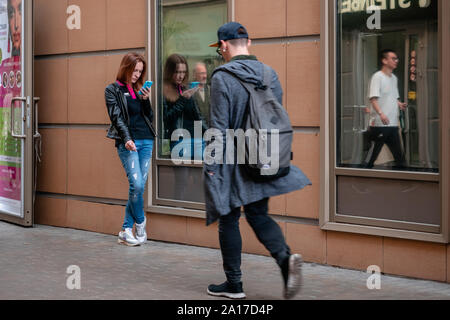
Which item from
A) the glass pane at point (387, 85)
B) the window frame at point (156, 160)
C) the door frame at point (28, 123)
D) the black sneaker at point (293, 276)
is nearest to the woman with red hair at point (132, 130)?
the window frame at point (156, 160)

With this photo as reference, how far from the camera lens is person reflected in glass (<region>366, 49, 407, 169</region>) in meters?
6.31

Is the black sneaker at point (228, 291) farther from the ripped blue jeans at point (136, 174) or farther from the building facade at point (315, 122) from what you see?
the ripped blue jeans at point (136, 174)

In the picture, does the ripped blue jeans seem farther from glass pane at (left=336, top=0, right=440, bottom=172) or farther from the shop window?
glass pane at (left=336, top=0, right=440, bottom=172)

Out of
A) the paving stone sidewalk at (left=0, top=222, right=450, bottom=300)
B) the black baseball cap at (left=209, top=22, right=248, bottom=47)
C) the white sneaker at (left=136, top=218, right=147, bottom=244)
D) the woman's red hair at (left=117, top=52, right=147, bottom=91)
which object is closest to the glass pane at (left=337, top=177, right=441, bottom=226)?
the paving stone sidewalk at (left=0, top=222, right=450, bottom=300)

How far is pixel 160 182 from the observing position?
8102mm

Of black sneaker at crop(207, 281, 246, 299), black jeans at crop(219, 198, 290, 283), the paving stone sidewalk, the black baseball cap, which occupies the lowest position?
the paving stone sidewalk

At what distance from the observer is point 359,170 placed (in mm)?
6477

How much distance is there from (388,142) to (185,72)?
244cm

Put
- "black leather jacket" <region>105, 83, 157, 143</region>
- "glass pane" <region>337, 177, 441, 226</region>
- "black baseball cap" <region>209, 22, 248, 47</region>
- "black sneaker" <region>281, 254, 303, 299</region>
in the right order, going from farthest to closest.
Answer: "black leather jacket" <region>105, 83, 157, 143</region>
"glass pane" <region>337, 177, 441, 226</region>
"black baseball cap" <region>209, 22, 248, 47</region>
"black sneaker" <region>281, 254, 303, 299</region>

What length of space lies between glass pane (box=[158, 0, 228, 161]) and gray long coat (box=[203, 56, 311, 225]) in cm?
263

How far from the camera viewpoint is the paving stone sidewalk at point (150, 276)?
216 inches
